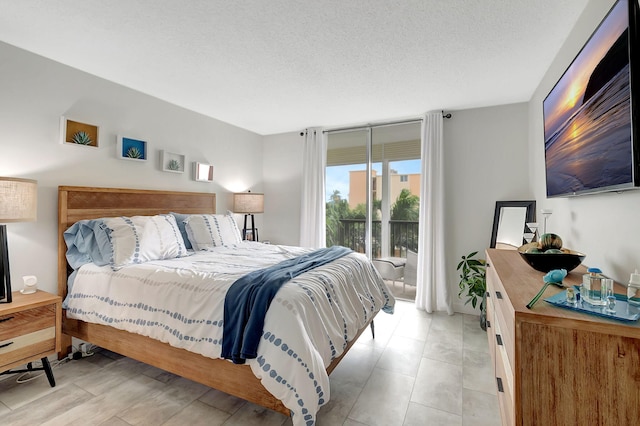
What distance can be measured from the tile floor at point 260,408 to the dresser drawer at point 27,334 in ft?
0.95

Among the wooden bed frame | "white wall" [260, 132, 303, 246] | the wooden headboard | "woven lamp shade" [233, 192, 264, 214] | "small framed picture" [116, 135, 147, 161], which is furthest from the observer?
"white wall" [260, 132, 303, 246]

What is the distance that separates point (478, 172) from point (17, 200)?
4316 millimetres

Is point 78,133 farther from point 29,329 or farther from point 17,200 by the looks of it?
point 29,329

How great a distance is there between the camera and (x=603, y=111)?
1291 millimetres

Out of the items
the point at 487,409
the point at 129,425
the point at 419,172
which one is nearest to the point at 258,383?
the point at 129,425

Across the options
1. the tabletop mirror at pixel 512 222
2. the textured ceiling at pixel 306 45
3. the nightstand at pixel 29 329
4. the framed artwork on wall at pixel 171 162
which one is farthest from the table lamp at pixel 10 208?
the tabletop mirror at pixel 512 222

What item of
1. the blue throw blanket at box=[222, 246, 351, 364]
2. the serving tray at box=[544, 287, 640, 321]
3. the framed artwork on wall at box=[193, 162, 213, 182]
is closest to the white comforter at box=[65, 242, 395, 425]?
the blue throw blanket at box=[222, 246, 351, 364]

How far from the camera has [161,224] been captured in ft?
8.97

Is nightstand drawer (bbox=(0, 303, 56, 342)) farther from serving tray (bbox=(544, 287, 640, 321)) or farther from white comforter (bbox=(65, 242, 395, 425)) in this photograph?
serving tray (bbox=(544, 287, 640, 321))

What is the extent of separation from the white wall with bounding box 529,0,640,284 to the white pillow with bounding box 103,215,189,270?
3050 millimetres

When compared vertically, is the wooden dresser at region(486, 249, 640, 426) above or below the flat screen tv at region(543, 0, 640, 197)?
below

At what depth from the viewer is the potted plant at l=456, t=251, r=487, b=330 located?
3121mm

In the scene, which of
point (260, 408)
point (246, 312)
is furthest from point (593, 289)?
point (260, 408)

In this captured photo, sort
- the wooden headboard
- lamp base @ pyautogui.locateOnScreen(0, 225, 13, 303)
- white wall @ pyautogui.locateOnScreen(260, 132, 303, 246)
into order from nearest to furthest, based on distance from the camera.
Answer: lamp base @ pyautogui.locateOnScreen(0, 225, 13, 303) → the wooden headboard → white wall @ pyautogui.locateOnScreen(260, 132, 303, 246)
